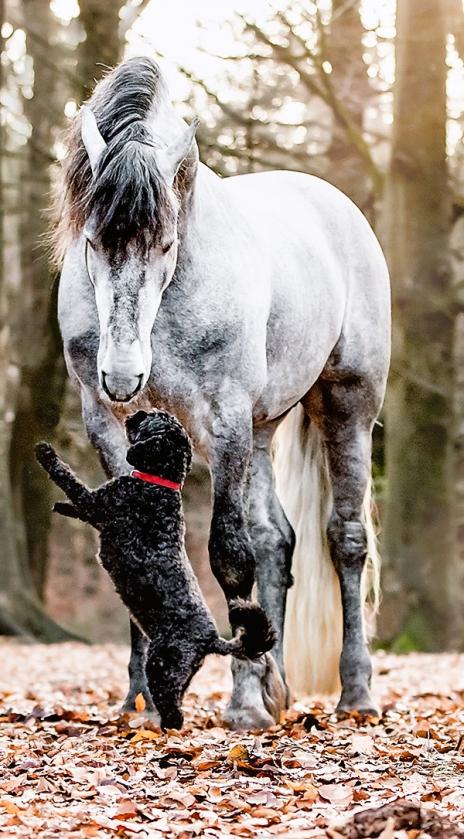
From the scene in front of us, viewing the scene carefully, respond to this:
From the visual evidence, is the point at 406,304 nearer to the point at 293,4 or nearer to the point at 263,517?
the point at 293,4

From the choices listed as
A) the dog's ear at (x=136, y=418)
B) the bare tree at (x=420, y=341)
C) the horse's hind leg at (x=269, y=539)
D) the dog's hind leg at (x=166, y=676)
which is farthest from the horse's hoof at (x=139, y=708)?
A: the bare tree at (x=420, y=341)

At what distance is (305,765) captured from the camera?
4227mm

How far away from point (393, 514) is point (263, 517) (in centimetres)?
561

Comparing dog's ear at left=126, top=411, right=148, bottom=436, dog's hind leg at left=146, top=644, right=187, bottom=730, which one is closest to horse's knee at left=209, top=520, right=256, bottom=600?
dog's hind leg at left=146, top=644, right=187, bottom=730

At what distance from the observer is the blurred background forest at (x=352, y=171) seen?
1151 cm

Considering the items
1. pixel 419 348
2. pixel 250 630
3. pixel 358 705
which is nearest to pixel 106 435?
pixel 250 630

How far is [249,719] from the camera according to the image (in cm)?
532

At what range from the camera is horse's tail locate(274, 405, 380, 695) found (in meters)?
6.48

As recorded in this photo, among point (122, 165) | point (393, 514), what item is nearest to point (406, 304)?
point (393, 514)

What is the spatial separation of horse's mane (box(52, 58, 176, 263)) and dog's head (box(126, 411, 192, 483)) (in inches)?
23.9

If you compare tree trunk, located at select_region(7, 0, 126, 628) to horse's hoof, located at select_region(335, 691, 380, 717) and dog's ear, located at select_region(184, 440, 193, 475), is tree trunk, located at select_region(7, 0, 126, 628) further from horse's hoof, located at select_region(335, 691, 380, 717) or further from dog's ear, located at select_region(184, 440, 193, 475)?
dog's ear, located at select_region(184, 440, 193, 475)

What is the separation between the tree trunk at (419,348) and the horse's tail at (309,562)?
15.9ft

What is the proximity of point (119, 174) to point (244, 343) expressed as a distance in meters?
0.96

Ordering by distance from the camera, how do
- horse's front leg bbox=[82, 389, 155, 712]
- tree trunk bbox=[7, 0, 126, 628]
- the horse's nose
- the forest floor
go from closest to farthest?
the forest floor → the horse's nose → horse's front leg bbox=[82, 389, 155, 712] → tree trunk bbox=[7, 0, 126, 628]
